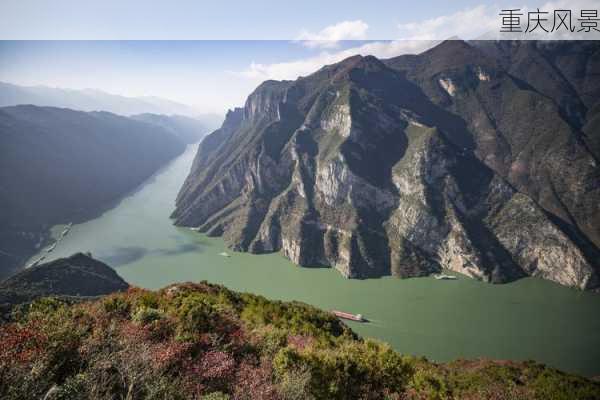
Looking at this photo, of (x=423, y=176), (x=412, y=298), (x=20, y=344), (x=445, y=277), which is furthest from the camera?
(x=423, y=176)

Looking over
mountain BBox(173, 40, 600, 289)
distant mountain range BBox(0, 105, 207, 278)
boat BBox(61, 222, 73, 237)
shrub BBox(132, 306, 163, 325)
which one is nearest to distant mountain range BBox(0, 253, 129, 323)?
distant mountain range BBox(0, 105, 207, 278)

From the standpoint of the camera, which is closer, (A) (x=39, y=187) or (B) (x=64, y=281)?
(B) (x=64, y=281)

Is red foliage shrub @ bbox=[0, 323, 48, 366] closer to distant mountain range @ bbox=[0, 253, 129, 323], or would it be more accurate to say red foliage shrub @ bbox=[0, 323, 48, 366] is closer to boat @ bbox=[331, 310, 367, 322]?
distant mountain range @ bbox=[0, 253, 129, 323]

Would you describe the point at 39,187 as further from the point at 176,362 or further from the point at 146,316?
the point at 176,362

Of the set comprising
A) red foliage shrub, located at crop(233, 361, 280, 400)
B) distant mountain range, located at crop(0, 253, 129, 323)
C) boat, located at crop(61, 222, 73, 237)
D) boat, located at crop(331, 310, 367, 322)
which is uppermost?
red foliage shrub, located at crop(233, 361, 280, 400)

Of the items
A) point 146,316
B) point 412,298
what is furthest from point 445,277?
point 146,316

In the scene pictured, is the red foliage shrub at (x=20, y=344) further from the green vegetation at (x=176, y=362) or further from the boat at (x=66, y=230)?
the boat at (x=66, y=230)
